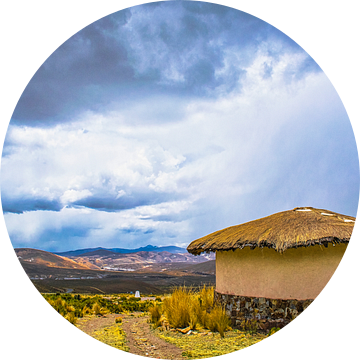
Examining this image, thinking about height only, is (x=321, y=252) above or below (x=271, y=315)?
above

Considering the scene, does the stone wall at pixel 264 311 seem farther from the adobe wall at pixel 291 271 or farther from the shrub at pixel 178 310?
Result: the shrub at pixel 178 310

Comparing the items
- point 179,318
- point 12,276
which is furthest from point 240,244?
point 12,276

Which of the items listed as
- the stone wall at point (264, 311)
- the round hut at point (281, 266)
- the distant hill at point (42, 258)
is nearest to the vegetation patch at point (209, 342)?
the stone wall at point (264, 311)

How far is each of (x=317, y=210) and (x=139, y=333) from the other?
6.33 m

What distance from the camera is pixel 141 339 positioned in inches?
306

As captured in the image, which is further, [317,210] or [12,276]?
[317,210]

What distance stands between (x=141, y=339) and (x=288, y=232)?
14.9ft

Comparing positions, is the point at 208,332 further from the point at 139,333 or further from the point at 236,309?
the point at 139,333

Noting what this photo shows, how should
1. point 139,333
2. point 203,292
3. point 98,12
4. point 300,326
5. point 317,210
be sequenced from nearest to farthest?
1. point 300,326
2. point 98,12
3. point 139,333
4. point 317,210
5. point 203,292

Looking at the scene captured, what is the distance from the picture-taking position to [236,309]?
8352 mm

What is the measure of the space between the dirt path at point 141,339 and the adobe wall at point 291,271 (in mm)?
2556

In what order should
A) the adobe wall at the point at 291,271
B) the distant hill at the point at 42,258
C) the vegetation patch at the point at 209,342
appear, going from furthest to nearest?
the distant hill at the point at 42,258 < the adobe wall at the point at 291,271 < the vegetation patch at the point at 209,342

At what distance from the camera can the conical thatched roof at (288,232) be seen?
735cm

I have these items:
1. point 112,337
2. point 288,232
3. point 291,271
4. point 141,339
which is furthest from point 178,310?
point 288,232
